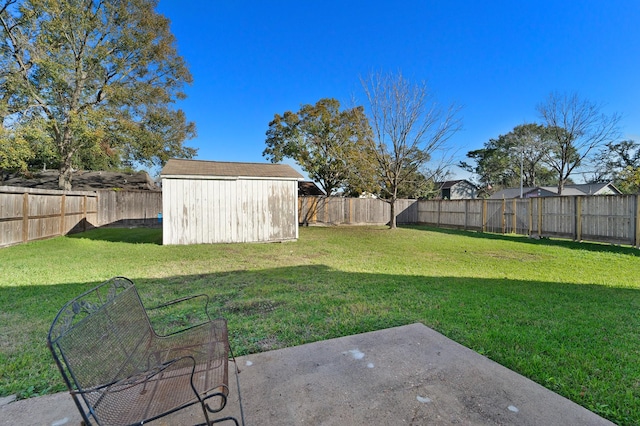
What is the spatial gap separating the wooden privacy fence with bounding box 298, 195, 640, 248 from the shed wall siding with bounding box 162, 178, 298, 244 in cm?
690

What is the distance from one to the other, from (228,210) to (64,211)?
21.0 feet

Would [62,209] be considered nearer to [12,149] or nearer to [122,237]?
[122,237]

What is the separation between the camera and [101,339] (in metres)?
1.68

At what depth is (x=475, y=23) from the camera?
10.2 metres

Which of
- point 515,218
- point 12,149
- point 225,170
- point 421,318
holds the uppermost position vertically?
point 12,149

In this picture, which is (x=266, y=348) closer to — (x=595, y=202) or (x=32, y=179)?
(x=595, y=202)

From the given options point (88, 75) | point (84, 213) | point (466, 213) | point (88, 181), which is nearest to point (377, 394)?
point (84, 213)

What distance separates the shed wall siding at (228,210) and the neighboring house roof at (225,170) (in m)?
0.23

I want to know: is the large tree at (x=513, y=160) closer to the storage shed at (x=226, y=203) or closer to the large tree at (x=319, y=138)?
the large tree at (x=319, y=138)

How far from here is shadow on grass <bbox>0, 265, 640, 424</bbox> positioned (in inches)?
91.3

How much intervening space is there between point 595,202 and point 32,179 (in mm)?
29572

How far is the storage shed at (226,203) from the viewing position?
380 inches

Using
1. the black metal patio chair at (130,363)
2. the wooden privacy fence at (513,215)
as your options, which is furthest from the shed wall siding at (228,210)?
the black metal patio chair at (130,363)

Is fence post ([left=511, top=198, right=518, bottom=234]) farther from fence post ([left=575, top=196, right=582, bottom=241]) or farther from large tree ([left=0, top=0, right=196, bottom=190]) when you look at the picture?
large tree ([left=0, top=0, right=196, bottom=190])
